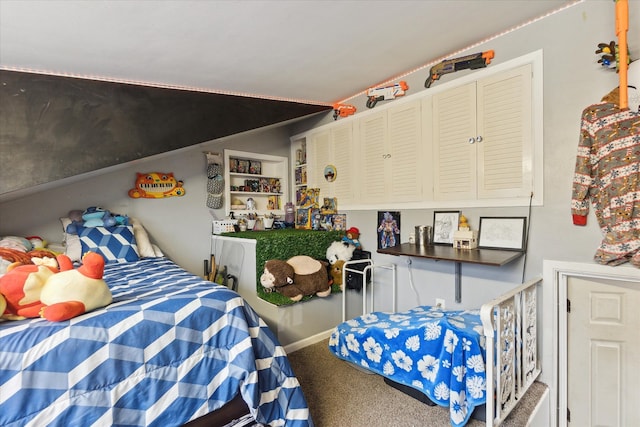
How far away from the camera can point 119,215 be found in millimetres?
2834

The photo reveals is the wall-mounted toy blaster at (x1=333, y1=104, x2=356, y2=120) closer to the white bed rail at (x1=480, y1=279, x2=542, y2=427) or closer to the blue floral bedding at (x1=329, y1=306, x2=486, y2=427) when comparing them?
the blue floral bedding at (x1=329, y1=306, x2=486, y2=427)

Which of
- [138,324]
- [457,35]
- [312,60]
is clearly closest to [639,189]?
[457,35]

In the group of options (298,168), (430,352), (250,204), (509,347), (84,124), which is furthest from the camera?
(298,168)

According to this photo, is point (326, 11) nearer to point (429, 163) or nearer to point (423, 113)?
point (423, 113)

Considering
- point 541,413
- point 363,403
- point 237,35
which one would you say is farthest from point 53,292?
point 541,413

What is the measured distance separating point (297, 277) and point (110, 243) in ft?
Answer: 5.15

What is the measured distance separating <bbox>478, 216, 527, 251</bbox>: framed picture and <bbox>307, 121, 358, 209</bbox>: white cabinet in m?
1.30

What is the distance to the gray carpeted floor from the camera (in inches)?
67.0

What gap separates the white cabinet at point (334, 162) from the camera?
317 centimetres

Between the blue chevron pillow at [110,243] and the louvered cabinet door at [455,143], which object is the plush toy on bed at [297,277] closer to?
the blue chevron pillow at [110,243]

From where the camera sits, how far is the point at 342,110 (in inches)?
126

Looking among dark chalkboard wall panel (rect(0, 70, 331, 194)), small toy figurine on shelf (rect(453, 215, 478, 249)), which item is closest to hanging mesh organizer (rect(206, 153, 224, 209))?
dark chalkboard wall panel (rect(0, 70, 331, 194))

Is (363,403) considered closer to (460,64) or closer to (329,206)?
(329,206)

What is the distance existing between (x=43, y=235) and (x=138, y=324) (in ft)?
6.71
